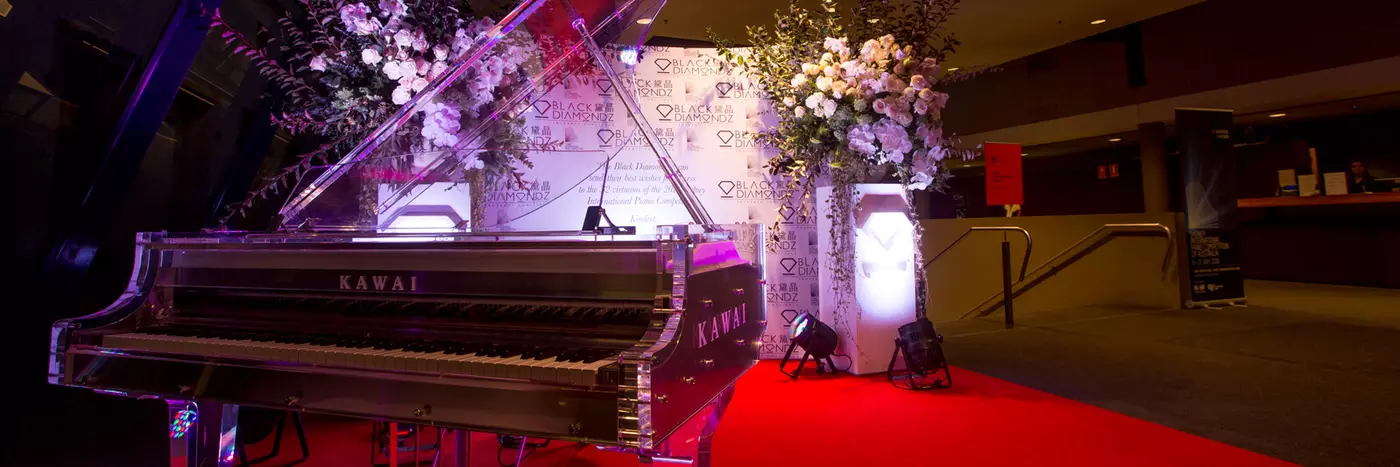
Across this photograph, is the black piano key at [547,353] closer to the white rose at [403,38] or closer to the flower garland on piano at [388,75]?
the flower garland on piano at [388,75]

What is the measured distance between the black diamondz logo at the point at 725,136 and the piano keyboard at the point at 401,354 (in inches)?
116

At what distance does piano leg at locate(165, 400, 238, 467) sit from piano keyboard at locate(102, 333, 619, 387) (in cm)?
36

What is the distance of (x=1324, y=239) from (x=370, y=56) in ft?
40.8

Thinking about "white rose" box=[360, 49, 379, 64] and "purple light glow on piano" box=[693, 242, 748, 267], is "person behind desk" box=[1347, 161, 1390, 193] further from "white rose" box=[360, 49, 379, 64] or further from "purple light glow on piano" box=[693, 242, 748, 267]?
"white rose" box=[360, 49, 379, 64]

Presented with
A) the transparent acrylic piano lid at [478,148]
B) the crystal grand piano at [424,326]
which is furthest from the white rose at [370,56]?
the crystal grand piano at [424,326]

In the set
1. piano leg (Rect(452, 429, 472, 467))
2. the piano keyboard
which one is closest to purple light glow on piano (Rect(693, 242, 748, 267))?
the piano keyboard

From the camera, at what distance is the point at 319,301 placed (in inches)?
71.3

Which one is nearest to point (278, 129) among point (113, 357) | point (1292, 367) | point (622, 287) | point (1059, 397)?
point (113, 357)

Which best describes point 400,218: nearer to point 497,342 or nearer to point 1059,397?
point 497,342

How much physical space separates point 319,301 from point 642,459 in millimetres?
1104

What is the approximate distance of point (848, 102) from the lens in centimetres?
392

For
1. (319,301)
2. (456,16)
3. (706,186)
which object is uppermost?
(456,16)

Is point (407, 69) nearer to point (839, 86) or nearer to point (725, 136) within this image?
point (725, 136)

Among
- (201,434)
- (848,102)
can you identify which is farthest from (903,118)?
(201,434)
